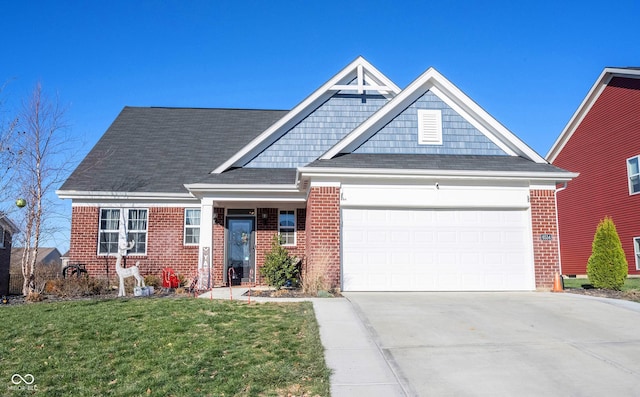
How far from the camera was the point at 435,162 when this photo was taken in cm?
1341

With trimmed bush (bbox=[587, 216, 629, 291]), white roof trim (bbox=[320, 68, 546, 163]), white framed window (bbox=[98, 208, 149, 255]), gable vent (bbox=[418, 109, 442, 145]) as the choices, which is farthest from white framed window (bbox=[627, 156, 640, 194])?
white framed window (bbox=[98, 208, 149, 255])

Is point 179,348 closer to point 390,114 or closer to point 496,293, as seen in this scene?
point 496,293

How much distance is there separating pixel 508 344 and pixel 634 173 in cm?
1634

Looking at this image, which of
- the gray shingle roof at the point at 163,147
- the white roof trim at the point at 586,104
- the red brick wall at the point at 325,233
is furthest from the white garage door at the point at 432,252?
the white roof trim at the point at 586,104

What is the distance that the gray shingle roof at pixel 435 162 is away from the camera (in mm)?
12961

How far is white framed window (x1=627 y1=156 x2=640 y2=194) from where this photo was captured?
1964 centimetres

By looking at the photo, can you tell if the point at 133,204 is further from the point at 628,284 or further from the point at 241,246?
the point at 628,284

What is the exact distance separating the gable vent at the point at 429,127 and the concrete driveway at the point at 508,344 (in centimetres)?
507

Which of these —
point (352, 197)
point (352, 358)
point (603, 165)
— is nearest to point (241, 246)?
point (352, 197)

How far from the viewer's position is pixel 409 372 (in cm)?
594

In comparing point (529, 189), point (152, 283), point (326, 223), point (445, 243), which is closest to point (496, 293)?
point (445, 243)

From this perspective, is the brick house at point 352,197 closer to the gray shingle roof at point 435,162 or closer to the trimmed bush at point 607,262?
the gray shingle roof at point 435,162

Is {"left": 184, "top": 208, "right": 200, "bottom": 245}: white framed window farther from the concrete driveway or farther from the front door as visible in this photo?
the concrete driveway

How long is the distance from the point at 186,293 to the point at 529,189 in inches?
366
